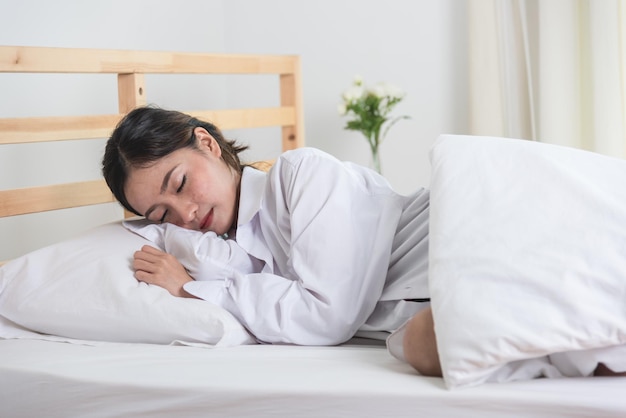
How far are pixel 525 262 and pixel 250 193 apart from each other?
0.66 m

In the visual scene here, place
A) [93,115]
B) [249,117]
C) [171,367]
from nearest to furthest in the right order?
1. [171,367]
2. [93,115]
3. [249,117]

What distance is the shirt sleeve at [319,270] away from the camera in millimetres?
1353

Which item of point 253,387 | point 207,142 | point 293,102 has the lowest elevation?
point 253,387

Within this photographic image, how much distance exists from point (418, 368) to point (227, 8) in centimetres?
276

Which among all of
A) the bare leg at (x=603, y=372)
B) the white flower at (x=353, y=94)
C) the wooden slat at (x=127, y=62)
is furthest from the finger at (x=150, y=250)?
the white flower at (x=353, y=94)

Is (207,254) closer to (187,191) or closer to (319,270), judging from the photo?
(187,191)

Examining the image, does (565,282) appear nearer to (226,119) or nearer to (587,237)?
(587,237)

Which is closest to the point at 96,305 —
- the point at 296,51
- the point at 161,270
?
the point at 161,270

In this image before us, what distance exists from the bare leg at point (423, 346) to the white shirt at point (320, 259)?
20 cm

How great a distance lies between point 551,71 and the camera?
2824 millimetres

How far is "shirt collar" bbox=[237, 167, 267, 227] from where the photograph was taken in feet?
5.08

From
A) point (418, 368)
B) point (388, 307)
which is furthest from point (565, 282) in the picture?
point (388, 307)

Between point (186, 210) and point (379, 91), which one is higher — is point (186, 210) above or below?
below

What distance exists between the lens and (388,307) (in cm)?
143
